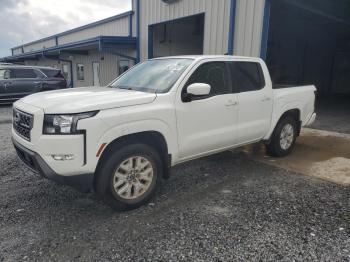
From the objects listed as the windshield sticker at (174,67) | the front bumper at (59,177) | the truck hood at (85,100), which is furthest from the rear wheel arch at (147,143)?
the windshield sticker at (174,67)

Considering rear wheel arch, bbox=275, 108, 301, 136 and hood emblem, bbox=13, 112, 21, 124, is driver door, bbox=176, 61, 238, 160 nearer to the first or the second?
rear wheel arch, bbox=275, 108, 301, 136

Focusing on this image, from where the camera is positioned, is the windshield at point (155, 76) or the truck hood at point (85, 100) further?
the windshield at point (155, 76)

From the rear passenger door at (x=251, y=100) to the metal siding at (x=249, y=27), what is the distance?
3.60m

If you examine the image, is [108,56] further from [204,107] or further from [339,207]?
[339,207]

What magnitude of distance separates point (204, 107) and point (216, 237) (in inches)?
69.8

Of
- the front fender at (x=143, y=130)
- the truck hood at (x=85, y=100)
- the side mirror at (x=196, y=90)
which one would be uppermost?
the side mirror at (x=196, y=90)

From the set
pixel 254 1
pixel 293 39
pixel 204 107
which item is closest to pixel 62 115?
pixel 204 107

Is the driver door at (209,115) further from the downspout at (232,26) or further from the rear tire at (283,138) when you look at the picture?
the downspout at (232,26)

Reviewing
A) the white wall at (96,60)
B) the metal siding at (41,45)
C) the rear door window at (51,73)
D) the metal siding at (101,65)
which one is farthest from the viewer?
the metal siding at (41,45)

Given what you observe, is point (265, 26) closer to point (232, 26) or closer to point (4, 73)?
point (232, 26)

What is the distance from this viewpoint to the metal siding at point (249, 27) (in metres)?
8.41

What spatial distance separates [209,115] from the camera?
14.1 feet

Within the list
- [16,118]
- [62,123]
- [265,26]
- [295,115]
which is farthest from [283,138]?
[16,118]

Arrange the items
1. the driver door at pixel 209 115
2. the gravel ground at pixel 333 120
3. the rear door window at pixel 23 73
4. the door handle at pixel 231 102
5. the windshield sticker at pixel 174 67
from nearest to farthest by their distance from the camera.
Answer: the driver door at pixel 209 115, the windshield sticker at pixel 174 67, the door handle at pixel 231 102, the gravel ground at pixel 333 120, the rear door window at pixel 23 73
